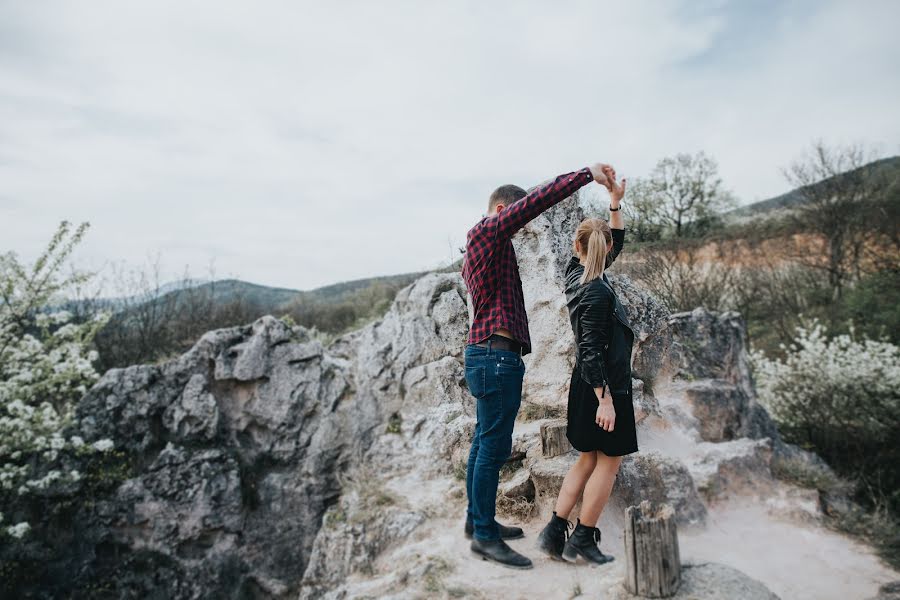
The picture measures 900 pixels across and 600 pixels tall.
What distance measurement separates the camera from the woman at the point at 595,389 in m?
2.93

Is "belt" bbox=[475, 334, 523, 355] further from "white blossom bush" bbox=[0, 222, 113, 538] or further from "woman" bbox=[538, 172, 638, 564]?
"white blossom bush" bbox=[0, 222, 113, 538]

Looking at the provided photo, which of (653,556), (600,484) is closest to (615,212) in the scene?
(600,484)

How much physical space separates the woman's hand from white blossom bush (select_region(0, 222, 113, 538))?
7.99 meters

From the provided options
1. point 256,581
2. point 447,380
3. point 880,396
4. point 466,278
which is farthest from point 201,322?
point 880,396

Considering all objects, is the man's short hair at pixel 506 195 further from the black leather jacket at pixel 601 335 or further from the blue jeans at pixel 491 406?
the blue jeans at pixel 491 406

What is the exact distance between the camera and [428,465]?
6.23 meters

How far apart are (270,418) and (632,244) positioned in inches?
249

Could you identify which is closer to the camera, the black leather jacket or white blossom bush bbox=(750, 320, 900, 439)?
the black leather jacket

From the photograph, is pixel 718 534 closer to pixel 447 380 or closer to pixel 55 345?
pixel 447 380

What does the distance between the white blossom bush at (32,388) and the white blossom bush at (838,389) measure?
13237 mm

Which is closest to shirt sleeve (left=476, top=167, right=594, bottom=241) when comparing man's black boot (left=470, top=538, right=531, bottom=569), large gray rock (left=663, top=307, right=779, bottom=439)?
man's black boot (left=470, top=538, right=531, bottom=569)

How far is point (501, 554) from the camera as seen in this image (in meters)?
3.29

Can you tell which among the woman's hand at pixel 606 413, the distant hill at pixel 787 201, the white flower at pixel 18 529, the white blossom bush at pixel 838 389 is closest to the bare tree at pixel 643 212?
the woman's hand at pixel 606 413

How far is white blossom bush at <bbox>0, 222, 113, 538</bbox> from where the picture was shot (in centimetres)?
752
